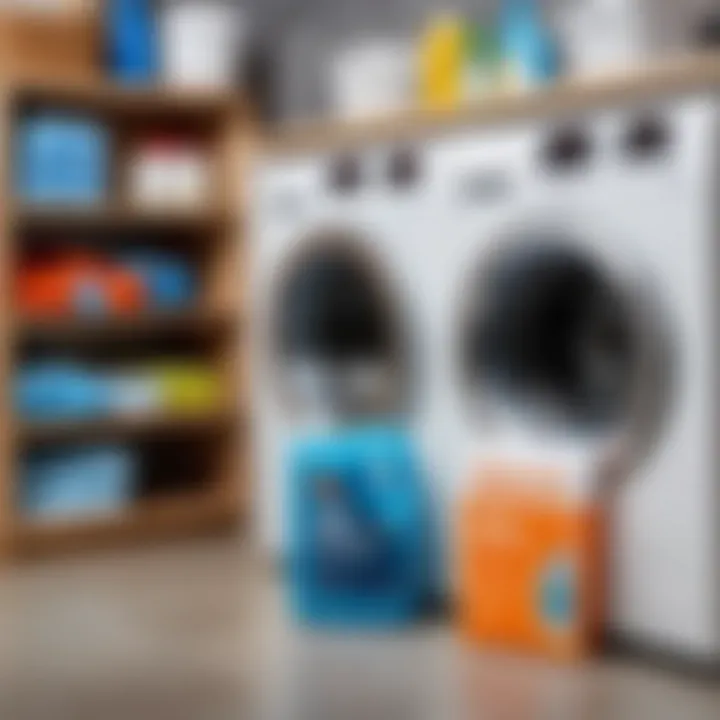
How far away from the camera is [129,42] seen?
280 cm

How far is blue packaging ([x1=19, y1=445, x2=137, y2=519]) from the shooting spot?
103 inches

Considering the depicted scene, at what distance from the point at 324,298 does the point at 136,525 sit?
587 mm

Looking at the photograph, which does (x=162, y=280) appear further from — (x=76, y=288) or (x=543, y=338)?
(x=543, y=338)

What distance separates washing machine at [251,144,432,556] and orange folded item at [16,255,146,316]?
0.30 meters

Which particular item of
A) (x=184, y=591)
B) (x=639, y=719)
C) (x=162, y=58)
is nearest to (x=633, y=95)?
(x=639, y=719)

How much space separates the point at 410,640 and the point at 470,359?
415mm

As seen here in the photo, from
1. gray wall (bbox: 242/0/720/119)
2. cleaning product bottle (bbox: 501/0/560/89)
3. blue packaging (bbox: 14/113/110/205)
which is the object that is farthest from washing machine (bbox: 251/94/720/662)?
gray wall (bbox: 242/0/720/119)

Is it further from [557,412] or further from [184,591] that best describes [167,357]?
[557,412]

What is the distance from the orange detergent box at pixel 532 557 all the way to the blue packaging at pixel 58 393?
2.90 feet

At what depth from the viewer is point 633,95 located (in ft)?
6.06

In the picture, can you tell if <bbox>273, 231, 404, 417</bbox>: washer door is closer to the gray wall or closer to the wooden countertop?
the wooden countertop

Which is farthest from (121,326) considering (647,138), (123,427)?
(647,138)

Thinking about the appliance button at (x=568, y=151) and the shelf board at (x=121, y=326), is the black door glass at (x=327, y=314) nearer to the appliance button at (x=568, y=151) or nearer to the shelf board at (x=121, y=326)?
the shelf board at (x=121, y=326)

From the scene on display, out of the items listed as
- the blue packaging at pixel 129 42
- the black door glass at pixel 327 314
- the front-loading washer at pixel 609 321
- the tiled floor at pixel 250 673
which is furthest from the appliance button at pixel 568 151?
the blue packaging at pixel 129 42
